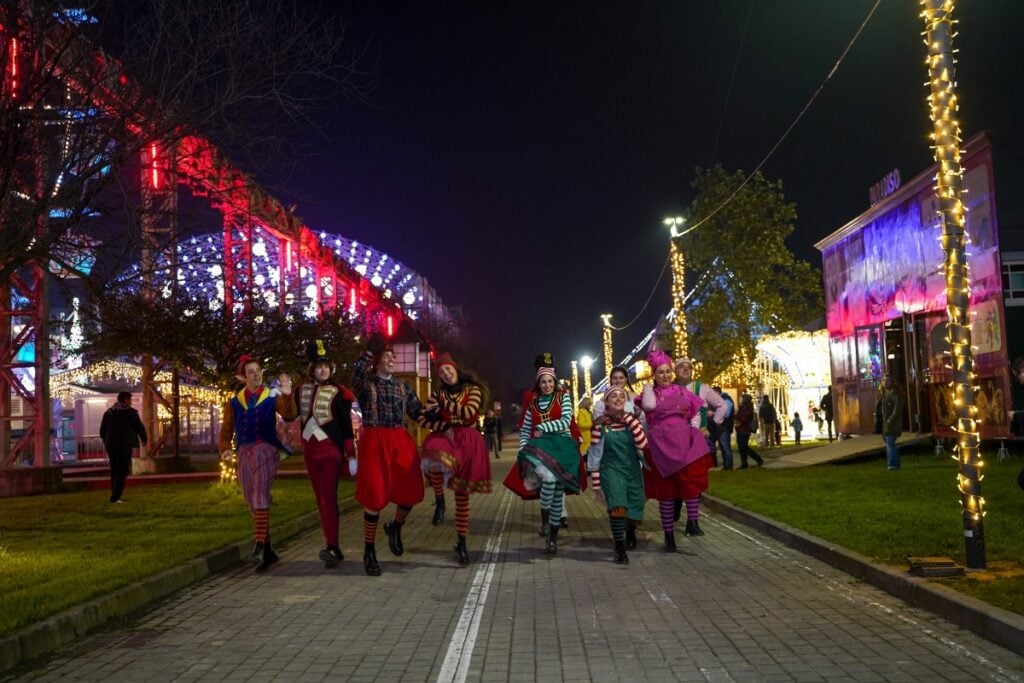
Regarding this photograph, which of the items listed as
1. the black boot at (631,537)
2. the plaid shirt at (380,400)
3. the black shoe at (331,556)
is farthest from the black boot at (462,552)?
the black boot at (631,537)

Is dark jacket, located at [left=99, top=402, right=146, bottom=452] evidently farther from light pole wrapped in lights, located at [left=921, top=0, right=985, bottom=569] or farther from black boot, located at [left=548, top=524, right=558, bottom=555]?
light pole wrapped in lights, located at [left=921, top=0, right=985, bottom=569]

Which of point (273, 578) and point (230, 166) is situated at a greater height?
point (230, 166)

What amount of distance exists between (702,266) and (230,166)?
1149 inches

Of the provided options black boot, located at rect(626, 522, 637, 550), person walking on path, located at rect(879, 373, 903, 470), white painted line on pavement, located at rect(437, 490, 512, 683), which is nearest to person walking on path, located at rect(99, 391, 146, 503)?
white painted line on pavement, located at rect(437, 490, 512, 683)

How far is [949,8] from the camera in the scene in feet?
29.8

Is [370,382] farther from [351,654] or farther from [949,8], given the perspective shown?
[949,8]

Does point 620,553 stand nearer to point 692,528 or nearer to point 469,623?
point 692,528

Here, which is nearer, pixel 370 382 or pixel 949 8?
pixel 949 8

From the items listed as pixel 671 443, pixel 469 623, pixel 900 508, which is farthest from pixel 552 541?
pixel 900 508

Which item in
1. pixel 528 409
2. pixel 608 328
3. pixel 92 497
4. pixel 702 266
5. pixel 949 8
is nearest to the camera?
pixel 949 8

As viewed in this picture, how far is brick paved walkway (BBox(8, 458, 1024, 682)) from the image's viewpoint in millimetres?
6152

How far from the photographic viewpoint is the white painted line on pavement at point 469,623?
20.2ft

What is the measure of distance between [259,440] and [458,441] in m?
1.95

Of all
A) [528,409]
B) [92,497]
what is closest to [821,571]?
[528,409]
